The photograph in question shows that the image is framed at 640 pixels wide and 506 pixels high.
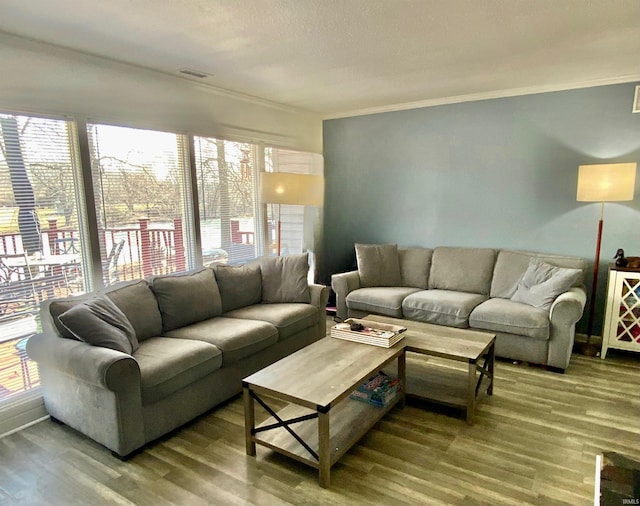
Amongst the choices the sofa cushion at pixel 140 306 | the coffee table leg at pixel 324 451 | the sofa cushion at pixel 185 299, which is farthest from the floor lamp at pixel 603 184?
the sofa cushion at pixel 140 306

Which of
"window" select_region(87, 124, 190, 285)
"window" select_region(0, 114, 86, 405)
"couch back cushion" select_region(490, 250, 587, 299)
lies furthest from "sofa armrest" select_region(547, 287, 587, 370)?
"window" select_region(0, 114, 86, 405)

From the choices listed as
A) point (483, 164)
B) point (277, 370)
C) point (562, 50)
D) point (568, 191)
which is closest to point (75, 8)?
point (277, 370)

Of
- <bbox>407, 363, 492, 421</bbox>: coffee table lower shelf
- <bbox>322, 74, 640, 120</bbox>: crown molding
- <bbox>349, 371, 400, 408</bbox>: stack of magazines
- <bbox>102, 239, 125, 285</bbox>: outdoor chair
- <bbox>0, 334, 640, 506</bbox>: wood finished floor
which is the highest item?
<bbox>322, 74, 640, 120</bbox>: crown molding

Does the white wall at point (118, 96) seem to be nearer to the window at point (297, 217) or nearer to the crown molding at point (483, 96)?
the window at point (297, 217)

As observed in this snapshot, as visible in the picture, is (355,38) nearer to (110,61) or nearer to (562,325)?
(110,61)

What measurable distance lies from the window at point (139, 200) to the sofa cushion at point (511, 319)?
2.74m

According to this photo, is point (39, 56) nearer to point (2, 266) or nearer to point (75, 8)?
point (75, 8)

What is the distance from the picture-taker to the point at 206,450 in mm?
2457

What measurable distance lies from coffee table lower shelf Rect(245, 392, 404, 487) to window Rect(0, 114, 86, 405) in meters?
1.68

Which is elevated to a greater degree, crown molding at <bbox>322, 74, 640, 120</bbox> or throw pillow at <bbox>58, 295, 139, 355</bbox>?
crown molding at <bbox>322, 74, 640, 120</bbox>

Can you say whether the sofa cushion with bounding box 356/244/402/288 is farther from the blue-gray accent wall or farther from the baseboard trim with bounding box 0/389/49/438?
the baseboard trim with bounding box 0/389/49/438

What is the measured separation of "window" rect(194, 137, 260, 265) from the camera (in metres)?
4.03

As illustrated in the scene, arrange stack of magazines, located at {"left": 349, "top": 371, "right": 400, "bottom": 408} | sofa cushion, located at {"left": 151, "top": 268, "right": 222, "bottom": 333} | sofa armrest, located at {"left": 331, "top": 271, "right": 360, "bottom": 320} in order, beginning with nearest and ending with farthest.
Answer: stack of magazines, located at {"left": 349, "top": 371, "right": 400, "bottom": 408} < sofa cushion, located at {"left": 151, "top": 268, "right": 222, "bottom": 333} < sofa armrest, located at {"left": 331, "top": 271, "right": 360, "bottom": 320}

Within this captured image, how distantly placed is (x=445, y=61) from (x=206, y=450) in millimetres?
3190
